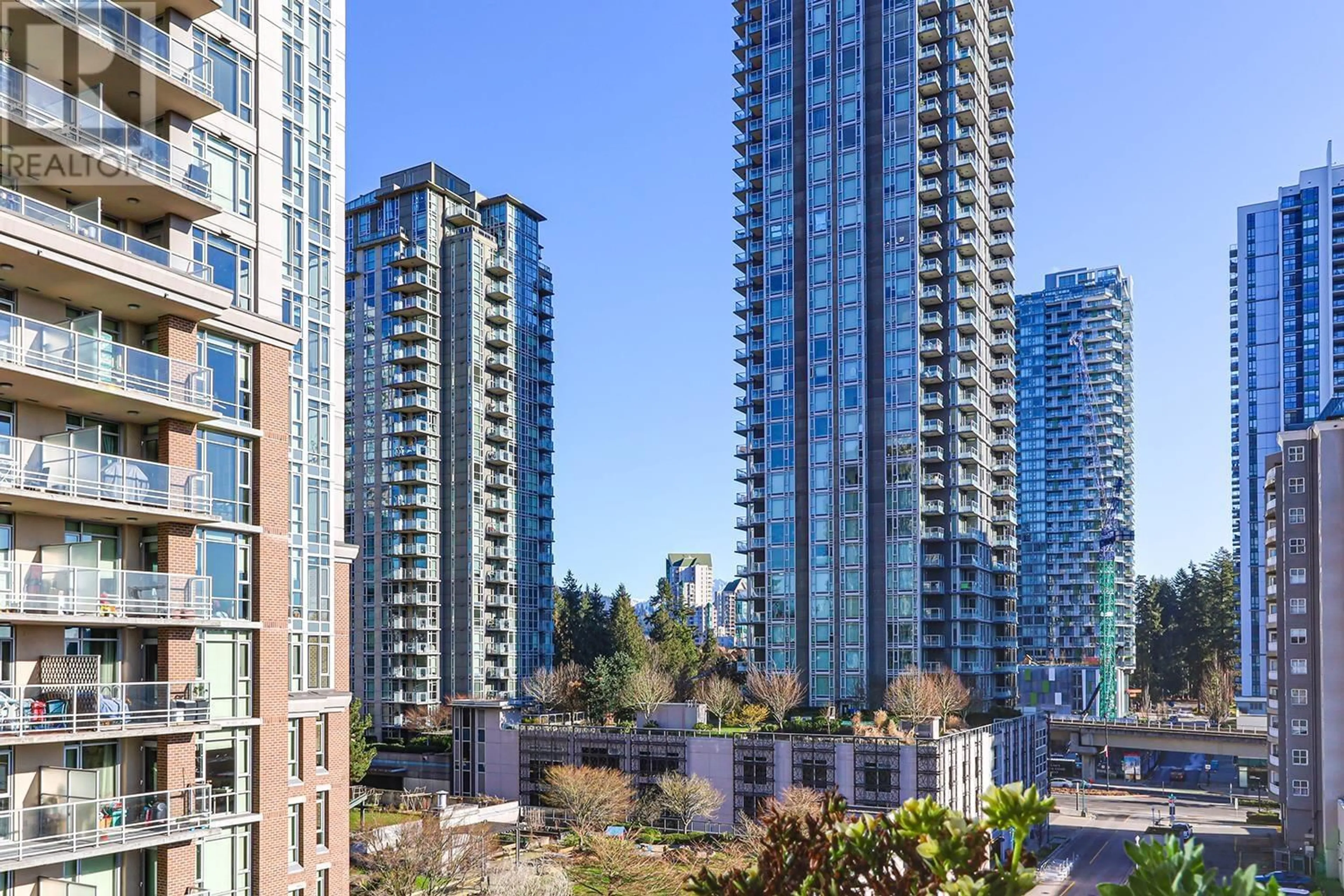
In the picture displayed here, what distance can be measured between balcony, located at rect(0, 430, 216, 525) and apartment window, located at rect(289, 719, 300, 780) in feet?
24.6

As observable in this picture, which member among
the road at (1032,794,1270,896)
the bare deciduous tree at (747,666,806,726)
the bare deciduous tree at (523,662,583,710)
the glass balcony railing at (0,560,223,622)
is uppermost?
the glass balcony railing at (0,560,223,622)

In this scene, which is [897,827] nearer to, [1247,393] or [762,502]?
[762,502]

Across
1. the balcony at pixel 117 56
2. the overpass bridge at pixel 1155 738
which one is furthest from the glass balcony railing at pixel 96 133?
the overpass bridge at pixel 1155 738

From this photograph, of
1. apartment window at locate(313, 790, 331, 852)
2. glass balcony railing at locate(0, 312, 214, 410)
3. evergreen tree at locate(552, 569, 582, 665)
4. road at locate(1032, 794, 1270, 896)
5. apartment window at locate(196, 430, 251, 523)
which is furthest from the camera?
evergreen tree at locate(552, 569, 582, 665)

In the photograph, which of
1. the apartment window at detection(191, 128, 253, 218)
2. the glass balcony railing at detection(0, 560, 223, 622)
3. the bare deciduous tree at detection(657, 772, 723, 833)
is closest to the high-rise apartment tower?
the bare deciduous tree at detection(657, 772, 723, 833)

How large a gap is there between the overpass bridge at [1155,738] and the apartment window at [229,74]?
84248mm

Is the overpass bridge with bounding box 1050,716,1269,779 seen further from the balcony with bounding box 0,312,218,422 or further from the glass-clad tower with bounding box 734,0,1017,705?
the balcony with bounding box 0,312,218,422

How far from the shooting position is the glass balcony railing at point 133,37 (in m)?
19.4

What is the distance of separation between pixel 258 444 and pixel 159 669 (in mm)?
5193

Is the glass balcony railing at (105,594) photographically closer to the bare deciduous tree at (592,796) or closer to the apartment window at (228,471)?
the apartment window at (228,471)

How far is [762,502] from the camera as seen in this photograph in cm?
8275

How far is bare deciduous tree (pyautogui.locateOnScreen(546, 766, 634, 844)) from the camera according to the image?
55.9 m

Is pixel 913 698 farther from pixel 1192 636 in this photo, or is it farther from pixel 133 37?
pixel 1192 636

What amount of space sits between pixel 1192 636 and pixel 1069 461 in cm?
3423
